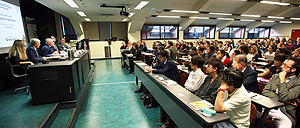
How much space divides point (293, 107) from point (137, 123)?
94.2 inches

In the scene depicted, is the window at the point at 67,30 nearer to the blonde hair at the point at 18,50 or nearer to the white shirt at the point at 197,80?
the blonde hair at the point at 18,50

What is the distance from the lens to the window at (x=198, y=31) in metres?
14.1

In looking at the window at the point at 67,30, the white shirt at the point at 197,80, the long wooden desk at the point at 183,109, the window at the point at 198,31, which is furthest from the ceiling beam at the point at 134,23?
the white shirt at the point at 197,80

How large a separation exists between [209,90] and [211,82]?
0.58 ft

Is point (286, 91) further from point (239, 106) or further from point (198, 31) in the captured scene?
point (198, 31)

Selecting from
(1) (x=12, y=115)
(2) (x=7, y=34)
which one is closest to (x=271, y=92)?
(1) (x=12, y=115)

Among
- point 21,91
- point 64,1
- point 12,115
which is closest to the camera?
point 12,115

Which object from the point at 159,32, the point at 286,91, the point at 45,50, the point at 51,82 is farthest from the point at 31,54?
the point at 159,32

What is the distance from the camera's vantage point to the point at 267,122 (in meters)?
2.13

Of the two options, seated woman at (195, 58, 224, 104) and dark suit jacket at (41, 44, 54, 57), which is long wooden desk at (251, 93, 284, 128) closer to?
seated woman at (195, 58, 224, 104)

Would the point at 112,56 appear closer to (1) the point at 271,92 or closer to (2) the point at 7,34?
Answer: (2) the point at 7,34

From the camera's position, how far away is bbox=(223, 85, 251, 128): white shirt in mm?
1525

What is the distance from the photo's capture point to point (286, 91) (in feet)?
6.97

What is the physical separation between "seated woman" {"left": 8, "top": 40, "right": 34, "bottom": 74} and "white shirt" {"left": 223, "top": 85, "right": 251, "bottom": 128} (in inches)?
177
